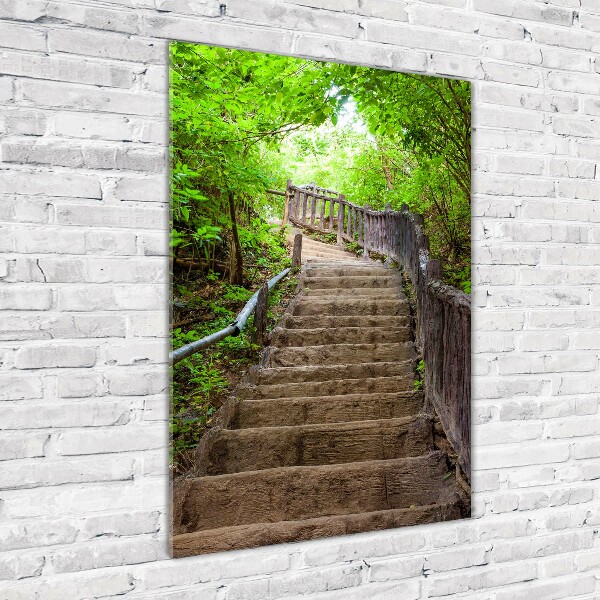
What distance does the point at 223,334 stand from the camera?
A: 1.47m

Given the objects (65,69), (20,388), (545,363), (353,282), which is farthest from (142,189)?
(545,363)

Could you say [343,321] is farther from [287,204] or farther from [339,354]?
[287,204]

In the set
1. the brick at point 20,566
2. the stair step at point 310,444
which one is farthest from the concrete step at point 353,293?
the brick at point 20,566

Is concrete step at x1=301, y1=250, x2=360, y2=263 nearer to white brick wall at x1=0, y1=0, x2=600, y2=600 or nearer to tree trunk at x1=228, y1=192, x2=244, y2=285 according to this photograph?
tree trunk at x1=228, y1=192, x2=244, y2=285

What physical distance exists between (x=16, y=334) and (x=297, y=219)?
80cm

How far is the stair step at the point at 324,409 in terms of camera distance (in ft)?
4.89

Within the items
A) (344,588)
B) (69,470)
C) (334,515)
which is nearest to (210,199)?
(69,470)

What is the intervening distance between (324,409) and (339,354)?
0.16m

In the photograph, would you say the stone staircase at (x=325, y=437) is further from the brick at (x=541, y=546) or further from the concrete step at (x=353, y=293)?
the brick at (x=541, y=546)

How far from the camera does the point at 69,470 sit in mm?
1312

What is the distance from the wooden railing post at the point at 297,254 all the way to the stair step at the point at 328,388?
337 millimetres

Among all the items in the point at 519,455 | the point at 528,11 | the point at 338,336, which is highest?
the point at 528,11

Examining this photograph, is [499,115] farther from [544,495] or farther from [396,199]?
[544,495]

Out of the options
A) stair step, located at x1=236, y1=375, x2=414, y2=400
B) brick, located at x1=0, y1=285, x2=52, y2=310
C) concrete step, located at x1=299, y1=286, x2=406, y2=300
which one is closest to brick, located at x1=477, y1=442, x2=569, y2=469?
stair step, located at x1=236, y1=375, x2=414, y2=400
